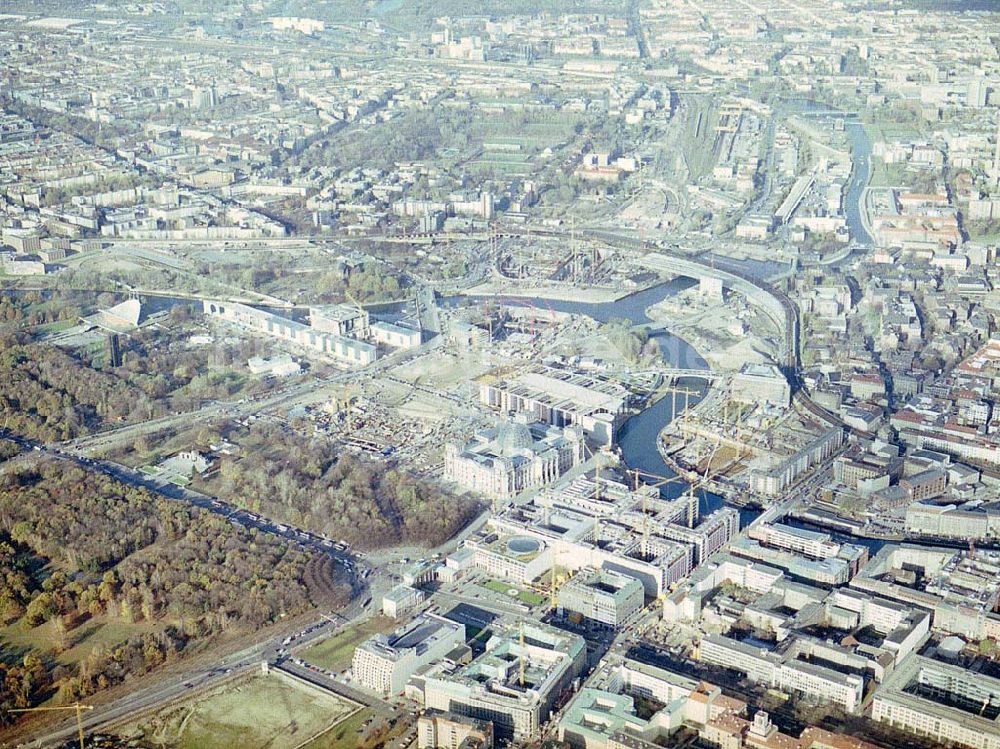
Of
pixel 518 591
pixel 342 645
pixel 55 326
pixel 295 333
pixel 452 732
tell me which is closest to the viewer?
pixel 452 732

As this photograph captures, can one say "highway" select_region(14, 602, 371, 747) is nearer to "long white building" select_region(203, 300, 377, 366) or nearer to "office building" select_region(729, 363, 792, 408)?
"office building" select_region(729, 363, 792, 408)

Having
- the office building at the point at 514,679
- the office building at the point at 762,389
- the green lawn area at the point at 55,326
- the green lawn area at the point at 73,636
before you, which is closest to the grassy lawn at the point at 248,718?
the office building at the point at 514,679

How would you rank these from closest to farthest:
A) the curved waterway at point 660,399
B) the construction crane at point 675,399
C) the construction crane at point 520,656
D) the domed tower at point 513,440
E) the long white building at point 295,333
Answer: the construction crane at point 520,656 < the curved waterway at point 660,399 < the domed tower at point 513,440 < the construction crane at point 675,399 < the long white building at point 295,333

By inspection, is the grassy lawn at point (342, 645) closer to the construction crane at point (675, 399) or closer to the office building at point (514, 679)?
the office building at point (514, 679)

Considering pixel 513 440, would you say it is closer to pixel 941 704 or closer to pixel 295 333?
pixel 295 333

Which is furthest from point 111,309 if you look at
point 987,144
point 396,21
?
point 396,21

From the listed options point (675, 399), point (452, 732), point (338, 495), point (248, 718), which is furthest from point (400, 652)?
point (675, 399)

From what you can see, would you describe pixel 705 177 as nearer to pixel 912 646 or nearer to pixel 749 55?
pixel 749 55
